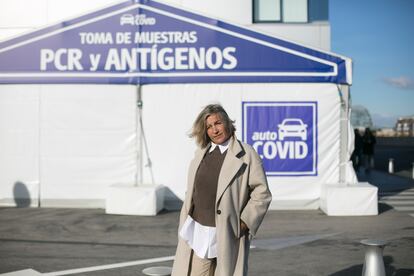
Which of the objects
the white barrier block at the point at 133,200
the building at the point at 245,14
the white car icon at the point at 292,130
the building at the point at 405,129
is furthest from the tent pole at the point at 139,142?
the building at the point at 405,129

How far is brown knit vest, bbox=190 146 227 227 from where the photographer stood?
353 centimetres

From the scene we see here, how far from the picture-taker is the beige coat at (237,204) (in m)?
3.40

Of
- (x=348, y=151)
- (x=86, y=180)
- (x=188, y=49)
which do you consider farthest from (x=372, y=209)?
(x=86, y=180)

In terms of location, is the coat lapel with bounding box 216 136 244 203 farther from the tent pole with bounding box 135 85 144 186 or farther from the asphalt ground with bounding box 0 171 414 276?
the tent pole with bounding box 135 85 144 186

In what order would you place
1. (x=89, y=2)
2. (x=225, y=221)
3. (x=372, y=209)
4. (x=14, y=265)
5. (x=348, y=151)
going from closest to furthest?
(x=225, y=221), (x=14, y=265), (x=372, y=209), (x=348, y=151), (x=89, y=2)

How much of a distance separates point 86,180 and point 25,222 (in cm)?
210

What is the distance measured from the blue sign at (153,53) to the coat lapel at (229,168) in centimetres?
765

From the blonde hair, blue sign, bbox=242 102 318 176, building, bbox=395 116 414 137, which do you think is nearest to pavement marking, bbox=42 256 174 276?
the blonde hair

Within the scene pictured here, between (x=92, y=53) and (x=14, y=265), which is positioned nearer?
(x=14, y=265)

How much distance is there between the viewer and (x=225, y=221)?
3.40 m

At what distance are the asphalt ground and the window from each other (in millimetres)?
9217

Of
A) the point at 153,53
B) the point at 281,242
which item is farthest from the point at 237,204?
the point at 153,53

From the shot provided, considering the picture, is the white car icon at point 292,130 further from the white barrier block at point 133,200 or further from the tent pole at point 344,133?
the white barrier block at point 133,200

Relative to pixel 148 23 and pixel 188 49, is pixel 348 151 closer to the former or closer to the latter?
pixel 188 49
